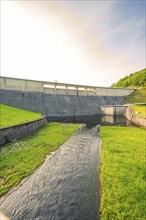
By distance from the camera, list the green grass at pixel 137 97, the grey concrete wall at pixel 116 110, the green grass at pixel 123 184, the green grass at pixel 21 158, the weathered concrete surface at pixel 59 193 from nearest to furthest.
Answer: the green grass at pixel 123 184, the weathered concrete surface at pixel 59 193, the green grass at pixel 21 158, the grey concrete wall at pixel 116 110, the green grass at pixel 137 97

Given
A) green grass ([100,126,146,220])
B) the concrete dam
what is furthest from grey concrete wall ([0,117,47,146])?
the concrete dam

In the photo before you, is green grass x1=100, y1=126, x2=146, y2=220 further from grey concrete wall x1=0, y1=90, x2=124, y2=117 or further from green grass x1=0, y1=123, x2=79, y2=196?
grey concrete wall x1=0, y1=90, x2=124, y2=117

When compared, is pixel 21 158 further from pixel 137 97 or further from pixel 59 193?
pixel 137 97

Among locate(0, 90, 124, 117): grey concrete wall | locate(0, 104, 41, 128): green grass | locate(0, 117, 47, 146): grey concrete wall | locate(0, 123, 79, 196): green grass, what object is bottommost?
locate(0, 123, 79, 196): green grass

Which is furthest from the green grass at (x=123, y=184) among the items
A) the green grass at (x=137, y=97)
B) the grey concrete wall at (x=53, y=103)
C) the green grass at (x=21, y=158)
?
the green grass at (x=137, y=97)

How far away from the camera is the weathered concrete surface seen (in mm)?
8595

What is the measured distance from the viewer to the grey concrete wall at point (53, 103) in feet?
169

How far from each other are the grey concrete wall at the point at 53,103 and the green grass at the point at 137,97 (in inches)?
660

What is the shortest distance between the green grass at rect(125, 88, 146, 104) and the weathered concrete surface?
69.6 m

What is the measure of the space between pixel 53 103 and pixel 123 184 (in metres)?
49.3

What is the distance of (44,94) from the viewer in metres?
60.5

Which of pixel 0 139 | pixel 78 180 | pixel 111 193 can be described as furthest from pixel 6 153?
pixel 111 193

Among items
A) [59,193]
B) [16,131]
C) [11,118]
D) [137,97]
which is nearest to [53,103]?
[11,118]

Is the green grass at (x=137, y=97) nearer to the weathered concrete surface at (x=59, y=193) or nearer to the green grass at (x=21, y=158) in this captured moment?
the green grass at (x=21, y=158)
